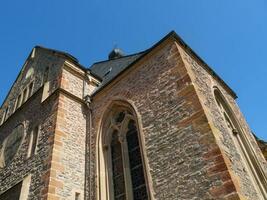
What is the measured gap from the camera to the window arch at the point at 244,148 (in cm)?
716

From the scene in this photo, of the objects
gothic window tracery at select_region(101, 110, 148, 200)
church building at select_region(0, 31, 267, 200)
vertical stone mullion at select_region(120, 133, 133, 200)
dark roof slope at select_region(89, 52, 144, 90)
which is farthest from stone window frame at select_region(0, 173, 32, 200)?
dark roof slope at select_region(89, 52, 144, 90)

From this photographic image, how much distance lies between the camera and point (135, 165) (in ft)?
23.7

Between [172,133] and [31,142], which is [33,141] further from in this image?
Result: [172,133]

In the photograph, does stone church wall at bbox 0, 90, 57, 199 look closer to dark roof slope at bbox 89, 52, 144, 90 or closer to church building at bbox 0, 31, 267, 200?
church building at bbox 0, 31, 267, 200

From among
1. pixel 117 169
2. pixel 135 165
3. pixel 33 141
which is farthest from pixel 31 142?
pixel 135 165

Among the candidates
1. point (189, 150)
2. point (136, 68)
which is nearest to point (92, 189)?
point (189, 150)

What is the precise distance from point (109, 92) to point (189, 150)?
13.6ft

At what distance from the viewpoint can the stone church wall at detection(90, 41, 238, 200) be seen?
207 inches

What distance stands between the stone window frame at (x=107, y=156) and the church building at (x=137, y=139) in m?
0.03

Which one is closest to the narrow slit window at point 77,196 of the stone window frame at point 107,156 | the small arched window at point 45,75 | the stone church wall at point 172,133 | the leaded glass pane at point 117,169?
the stone church wall at point 172,133

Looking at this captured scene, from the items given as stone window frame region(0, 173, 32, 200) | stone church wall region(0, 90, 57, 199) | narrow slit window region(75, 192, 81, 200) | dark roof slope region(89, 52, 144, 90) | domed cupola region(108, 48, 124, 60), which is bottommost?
narrow slit window region(75, 192, 81, 200)

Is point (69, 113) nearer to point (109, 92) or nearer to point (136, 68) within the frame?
point (109, 92)

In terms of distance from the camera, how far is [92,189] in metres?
7.51

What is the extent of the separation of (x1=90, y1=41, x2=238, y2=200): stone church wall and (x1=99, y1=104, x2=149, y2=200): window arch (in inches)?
11.4
